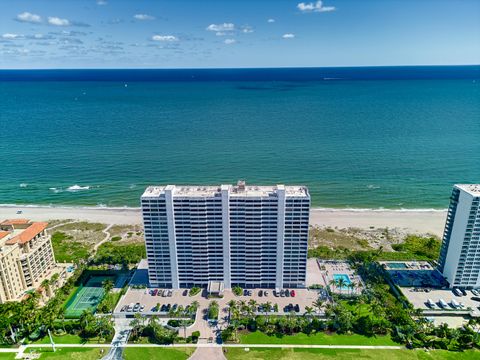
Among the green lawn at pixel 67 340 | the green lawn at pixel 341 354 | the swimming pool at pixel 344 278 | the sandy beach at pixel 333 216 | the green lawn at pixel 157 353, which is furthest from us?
the sandy beach at pixel 333 216

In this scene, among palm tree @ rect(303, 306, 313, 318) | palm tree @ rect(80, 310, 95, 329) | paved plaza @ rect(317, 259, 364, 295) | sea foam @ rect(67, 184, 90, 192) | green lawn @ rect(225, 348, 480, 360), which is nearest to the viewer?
green lawn @ rect(225, 348, 480, 360)

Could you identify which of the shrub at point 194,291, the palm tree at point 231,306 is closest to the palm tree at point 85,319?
the shrub at point 194,291

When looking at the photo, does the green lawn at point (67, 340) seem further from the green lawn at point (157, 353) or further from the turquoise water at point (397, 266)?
the turquoise water at point (397, 266)

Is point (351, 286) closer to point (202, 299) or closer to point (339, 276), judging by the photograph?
point (339, 276)

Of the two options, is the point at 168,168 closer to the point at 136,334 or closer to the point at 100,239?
the point at 100,239

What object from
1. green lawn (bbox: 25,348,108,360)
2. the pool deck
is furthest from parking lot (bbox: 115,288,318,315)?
the pool deck

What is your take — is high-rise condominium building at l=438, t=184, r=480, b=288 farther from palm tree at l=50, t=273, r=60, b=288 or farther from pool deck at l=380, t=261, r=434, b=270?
palm tree at l=50, t=273, r=60, b=288
